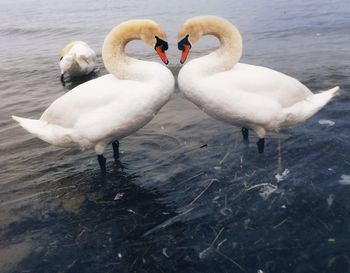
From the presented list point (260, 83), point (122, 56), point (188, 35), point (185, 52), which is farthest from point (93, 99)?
point (260, 83)

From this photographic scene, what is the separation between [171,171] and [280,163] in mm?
1641

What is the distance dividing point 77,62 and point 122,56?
6936 mm

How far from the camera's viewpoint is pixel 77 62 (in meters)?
12.9

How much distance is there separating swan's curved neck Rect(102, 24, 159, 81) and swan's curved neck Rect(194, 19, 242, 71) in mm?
1020

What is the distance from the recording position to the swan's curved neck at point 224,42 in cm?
637

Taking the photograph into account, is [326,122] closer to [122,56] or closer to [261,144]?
[261,144]

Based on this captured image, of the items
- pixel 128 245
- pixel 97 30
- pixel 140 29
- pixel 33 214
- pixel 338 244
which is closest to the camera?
pixel 338 244

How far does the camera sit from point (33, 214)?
5645 mm

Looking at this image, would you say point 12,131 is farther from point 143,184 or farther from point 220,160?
point 220,160

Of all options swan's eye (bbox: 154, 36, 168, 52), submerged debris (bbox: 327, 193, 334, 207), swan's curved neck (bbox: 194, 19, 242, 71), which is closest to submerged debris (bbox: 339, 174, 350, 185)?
submerged debris (bbox: 327, 193, 334, 207)

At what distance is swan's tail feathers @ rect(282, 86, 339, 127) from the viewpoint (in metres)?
6.38

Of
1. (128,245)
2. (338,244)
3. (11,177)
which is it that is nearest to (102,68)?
(11,177)

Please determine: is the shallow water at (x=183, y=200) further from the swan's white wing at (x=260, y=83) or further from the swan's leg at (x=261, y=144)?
the swan's white wing at (x=260, y=83)

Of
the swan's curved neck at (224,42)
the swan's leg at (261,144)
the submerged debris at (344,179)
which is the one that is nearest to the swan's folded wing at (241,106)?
the swan's leg at (261,144)
